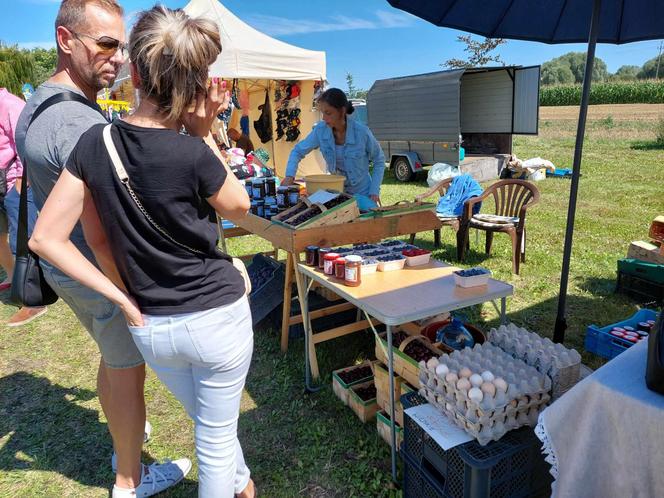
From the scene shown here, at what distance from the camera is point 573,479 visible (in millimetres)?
1315

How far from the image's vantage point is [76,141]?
1.48 metres

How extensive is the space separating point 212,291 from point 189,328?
0.40 feet

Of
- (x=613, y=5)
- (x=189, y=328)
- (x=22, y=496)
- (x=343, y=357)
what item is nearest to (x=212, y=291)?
(x=189, y=328)

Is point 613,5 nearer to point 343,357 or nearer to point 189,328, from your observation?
point 343,357

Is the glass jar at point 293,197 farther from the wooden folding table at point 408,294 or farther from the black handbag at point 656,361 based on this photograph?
the black handbag at point 656,361

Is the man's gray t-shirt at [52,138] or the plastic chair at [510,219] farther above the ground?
the man's gray t-shirt at [52,138]

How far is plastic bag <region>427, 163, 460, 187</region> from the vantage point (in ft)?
31.7

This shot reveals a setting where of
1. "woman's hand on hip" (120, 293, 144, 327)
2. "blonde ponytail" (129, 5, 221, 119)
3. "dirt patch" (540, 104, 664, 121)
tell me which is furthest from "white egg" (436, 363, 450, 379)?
"dirt patch" (540, 104, 664, 121)

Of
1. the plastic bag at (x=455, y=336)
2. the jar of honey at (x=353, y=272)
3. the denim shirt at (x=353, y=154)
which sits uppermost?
the denim shirt at (x=353, y=154)

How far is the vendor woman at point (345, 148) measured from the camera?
154 inches

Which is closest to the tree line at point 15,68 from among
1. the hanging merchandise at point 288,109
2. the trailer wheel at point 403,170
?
the hanging merchandise at point 288,109

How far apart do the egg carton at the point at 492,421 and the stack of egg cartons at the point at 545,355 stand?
139 millimetres

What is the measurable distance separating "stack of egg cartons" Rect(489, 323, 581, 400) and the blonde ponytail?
1665 millimetres

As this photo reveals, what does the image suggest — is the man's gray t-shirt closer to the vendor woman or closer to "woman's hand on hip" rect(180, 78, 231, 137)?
"woman's hand on hip" rect(180, 78, 231, 137)
